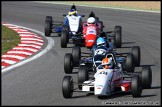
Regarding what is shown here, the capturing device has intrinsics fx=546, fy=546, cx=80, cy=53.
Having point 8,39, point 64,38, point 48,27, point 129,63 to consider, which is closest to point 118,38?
point 64,38

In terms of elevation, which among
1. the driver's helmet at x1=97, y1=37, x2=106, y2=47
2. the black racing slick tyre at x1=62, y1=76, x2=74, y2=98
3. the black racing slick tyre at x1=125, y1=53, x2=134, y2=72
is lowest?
the black racing slick tyre at x1=62, y1=76, x2=74, y2=98

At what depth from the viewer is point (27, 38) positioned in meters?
26.0

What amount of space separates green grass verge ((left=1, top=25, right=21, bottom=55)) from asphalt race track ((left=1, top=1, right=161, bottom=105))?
5.75 ft

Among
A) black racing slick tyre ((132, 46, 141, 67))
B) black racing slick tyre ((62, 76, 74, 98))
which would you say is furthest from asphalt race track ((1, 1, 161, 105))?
black racing slick tyre ((132, 46, 141, 67))

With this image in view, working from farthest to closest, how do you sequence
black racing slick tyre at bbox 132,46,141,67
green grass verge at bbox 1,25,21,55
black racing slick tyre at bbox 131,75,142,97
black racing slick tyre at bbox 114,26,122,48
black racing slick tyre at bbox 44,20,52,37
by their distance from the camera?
black racing slick tyre at bbox 44,20,52,37
green grass verge at bbox 1,25,21,55
black racing slick tyre at bbox 114,26,122,48
black racing slick tyre at bbox 132,46,141,67
black racing slick tyre at bbox 131,75,142,97

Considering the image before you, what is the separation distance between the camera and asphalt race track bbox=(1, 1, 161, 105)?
15047 millimetres

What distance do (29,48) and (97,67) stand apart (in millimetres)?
7049

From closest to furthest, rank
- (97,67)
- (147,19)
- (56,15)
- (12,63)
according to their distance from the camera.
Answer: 1. (97,67)
2. (12,63)
3. (147,19)
4. (56,15)

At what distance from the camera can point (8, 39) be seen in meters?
25.8

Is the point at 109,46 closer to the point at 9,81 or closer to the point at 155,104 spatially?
the point at 9,81

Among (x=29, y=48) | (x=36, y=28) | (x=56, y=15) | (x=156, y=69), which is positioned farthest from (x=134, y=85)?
(x=56, y=15)

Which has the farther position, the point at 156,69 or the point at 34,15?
the point at 34,15

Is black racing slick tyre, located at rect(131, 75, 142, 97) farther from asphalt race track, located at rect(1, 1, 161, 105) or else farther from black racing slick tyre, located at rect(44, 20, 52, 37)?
black racing slick tyre, located at rect(44, 20, 52, 37)

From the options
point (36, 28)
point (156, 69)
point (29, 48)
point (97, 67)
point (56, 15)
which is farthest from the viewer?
point (56, 15)
